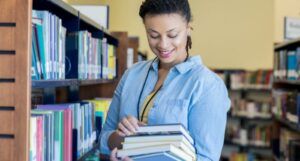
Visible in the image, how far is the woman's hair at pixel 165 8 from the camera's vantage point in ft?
4.86

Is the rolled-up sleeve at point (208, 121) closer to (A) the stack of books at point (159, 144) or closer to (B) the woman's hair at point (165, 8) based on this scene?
(A) the stack of books at point (159, 144)

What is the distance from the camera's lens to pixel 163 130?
1307 millimetres

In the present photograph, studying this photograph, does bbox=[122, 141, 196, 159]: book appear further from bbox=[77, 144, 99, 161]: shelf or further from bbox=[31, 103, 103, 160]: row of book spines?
bbox=[77, 144, 99, 161]: shelf

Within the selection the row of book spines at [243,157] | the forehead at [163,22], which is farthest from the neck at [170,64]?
the row of book spines at [243,157]

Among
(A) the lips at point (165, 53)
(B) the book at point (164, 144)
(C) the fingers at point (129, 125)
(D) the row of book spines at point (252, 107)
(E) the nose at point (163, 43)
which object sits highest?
(E) the nose at point (163, 43)

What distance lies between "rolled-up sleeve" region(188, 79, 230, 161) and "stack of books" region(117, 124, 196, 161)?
0.18 ft

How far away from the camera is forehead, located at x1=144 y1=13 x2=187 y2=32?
1.47 m

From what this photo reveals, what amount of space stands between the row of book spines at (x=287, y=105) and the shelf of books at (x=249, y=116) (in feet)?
5.47

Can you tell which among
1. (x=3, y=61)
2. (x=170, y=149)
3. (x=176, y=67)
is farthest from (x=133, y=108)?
(x=3, y=61)

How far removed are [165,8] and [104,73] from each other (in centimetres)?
173

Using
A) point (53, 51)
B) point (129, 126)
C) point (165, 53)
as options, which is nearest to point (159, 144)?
point (129, 126)

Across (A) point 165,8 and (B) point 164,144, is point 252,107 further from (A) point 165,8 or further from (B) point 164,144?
(B) point 164,144

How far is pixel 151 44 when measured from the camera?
1.50 meters

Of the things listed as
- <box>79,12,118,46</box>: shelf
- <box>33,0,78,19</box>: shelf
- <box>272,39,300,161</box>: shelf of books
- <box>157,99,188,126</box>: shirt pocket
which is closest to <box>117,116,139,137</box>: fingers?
<box>157,99,188,126</box>: shirt pocket
